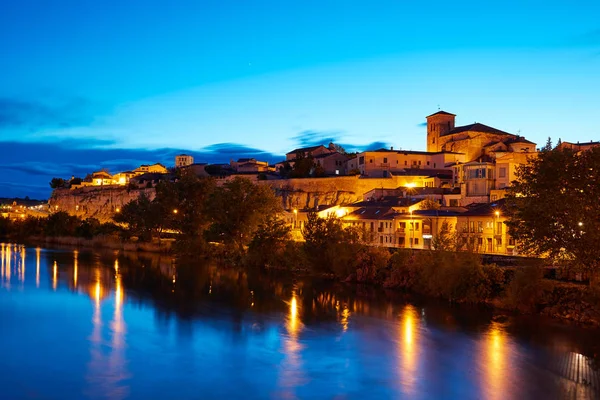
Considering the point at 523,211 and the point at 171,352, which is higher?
the point at 523,211

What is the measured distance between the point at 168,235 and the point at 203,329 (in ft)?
110

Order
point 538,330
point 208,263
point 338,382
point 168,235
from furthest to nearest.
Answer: point 168,235 → point 208,263 → point 538,330 → point 338,382

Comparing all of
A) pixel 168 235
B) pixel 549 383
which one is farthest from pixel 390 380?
pixel 168 235

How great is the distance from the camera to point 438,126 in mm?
60062

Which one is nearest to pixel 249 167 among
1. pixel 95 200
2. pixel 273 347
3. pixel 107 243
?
pixel 95 200

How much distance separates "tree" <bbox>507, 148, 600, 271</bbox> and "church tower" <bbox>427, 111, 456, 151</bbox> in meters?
40.1

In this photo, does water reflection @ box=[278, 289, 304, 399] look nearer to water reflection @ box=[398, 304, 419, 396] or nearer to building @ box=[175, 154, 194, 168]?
water reflection @ box=[398, 304, 419, 396]

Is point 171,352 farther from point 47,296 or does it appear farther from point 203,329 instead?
point 47,296

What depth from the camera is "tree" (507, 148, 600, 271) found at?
18.5 metres

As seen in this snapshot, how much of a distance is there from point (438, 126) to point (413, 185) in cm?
1748

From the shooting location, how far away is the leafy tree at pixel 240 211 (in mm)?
37344

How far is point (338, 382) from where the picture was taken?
12.9 m

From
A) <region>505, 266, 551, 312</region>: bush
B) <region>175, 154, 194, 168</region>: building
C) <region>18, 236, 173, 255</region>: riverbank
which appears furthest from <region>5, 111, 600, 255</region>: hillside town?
<region>175, 154, 194, 168</region>: building

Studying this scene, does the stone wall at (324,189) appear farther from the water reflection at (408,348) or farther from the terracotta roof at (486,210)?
the water reflection at (408,348)
